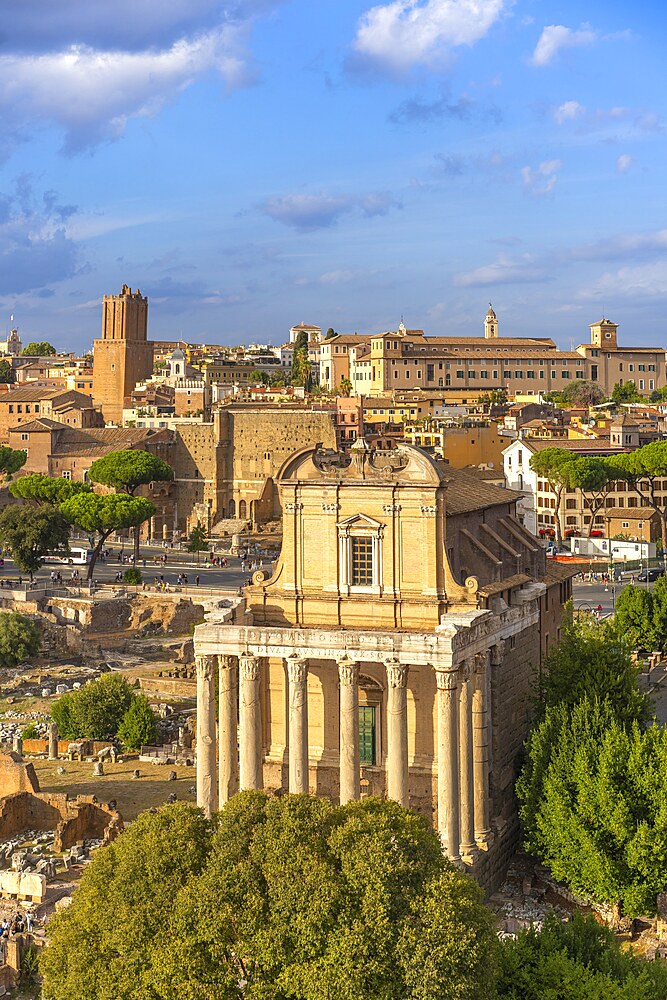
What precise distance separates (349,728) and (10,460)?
100400mm

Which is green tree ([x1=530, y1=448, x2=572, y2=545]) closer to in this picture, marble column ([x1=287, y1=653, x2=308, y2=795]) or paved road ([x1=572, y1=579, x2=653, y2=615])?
paved road ([x1=572, y1=579, x2=653, y2=615])

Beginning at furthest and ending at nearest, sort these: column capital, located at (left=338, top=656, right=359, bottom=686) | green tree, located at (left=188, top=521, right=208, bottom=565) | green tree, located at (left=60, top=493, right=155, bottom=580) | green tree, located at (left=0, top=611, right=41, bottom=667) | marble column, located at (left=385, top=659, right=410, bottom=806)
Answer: green tree, located at (left=188, top=521, right=208, bottom=565)
green tree, located at (left=60, top=493, right=155, bottom=580)
green tree, located at (left=0, top=611, right=41, bottom=667)
column capital, located at (left=338, top=656, right=359, bottom=686)
marble column, located at (left=385, top=659, right=410, bottom=806)

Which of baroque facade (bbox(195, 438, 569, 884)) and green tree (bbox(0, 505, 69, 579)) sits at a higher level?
green tree (bbox(0, 505, 69, 579))

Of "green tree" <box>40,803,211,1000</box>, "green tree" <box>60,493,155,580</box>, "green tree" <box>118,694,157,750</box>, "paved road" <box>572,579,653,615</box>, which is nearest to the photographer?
"green tree" <box>40,803,211,1000</box>

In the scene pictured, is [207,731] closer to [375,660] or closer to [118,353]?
[375,660]

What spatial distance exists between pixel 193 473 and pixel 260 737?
97.2 m

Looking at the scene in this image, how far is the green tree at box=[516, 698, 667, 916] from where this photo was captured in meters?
31.9

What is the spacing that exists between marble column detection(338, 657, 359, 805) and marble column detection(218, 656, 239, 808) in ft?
11.0

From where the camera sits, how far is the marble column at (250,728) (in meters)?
35.2

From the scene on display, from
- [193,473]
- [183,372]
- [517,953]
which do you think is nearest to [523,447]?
[193,473]

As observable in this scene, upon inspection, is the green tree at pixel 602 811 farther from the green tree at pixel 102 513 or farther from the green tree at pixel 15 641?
the green tree at pixel 102 513

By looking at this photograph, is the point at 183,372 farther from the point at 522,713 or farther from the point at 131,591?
the point at 522,713

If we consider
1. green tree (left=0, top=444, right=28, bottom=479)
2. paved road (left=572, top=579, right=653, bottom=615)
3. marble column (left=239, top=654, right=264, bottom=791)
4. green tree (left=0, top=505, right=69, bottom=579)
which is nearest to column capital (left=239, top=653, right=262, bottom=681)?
marble column (left=239, top=654, right=264, bottom=791)

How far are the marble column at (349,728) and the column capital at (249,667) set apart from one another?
228 centimetres
